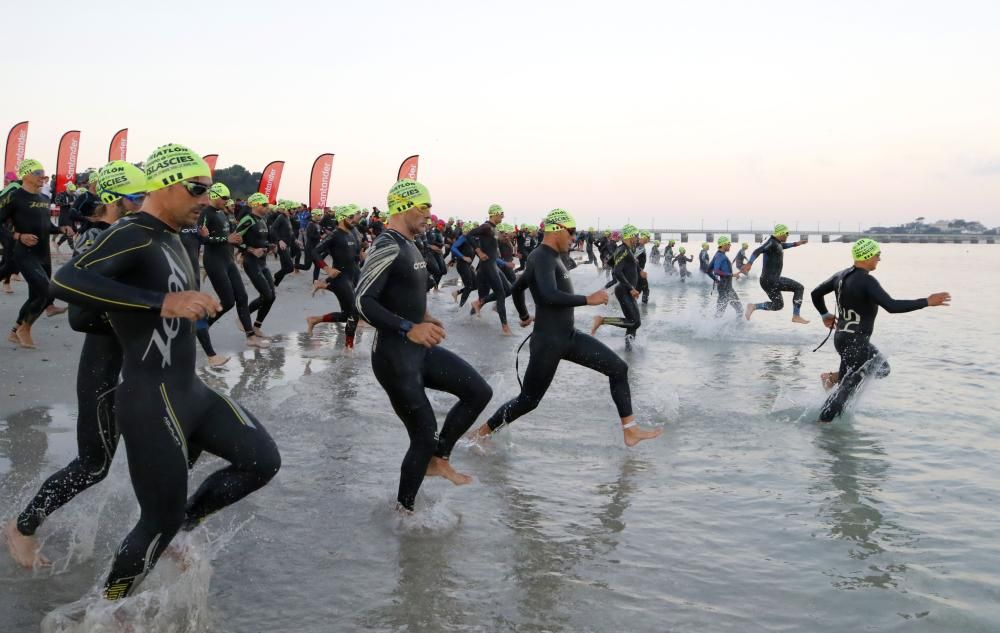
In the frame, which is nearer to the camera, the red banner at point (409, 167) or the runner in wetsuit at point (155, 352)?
the runner in wetsuit at point (155, 352)

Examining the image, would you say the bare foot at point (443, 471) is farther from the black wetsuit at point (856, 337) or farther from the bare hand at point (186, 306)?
the black wetsuit at point (856, 337)

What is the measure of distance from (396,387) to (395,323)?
38 centimetres

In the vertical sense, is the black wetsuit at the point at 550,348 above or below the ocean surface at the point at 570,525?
above

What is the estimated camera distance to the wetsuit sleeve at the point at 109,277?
9.48 feet

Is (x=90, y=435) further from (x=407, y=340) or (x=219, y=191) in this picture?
(x=219, y=191)

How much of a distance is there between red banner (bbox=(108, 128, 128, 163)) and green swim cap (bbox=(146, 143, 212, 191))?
2857cm

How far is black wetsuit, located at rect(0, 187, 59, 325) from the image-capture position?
8.76 metres

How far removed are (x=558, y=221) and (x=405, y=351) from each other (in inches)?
92.4

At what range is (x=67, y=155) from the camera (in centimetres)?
2725

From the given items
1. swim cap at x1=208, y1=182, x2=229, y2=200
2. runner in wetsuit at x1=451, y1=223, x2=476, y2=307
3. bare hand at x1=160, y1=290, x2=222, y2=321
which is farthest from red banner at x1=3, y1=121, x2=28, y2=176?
bare hand at x1=160, y1=290, x2=222, y2=321

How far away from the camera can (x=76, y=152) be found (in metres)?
27.4

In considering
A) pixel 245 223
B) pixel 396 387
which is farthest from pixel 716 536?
pixel 245 223

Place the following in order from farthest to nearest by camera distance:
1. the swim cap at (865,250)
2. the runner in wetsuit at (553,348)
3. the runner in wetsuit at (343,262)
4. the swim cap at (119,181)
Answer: the runner in wetsuit at (343,262), the swim cap at (865,250), the runner in wetsuit at (553,348), the swim cap at (119,181)

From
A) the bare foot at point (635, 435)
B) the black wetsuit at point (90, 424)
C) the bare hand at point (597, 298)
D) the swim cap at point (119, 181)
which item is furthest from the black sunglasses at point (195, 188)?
the bare foot at point (635, 435)
